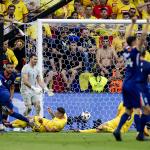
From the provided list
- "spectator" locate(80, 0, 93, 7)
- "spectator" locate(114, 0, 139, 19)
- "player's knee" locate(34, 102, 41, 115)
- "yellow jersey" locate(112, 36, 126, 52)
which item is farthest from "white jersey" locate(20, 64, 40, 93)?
"spectator" locate(114, 0, 139, 19)

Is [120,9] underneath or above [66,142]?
above

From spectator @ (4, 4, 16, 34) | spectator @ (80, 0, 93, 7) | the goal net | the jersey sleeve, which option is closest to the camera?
the jersey sleeve

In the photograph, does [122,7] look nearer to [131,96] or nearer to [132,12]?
[132,12]

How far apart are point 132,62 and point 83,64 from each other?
5.57 m

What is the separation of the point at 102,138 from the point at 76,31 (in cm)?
A: 484

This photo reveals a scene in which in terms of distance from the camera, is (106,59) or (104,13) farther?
(104,13)

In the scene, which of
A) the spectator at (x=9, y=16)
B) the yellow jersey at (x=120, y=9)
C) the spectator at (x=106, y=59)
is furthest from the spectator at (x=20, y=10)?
the spectator at (x=106, y=59)

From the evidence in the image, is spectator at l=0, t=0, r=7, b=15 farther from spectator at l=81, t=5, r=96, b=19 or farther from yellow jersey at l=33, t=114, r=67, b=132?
yellow jersey at l=33, t=114, r=67, b=132

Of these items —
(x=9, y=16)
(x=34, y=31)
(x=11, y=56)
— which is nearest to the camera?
(x=34, y=31)

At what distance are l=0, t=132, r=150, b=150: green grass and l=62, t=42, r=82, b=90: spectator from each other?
9.57ft

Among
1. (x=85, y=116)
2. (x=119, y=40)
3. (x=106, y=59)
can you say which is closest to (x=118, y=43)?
(x=119, y=40)

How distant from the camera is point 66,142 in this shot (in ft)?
47.2

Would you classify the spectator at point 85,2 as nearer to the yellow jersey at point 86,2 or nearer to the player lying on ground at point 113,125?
the yellow jersey at point 86,2

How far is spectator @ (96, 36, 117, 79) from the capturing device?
19219mm
